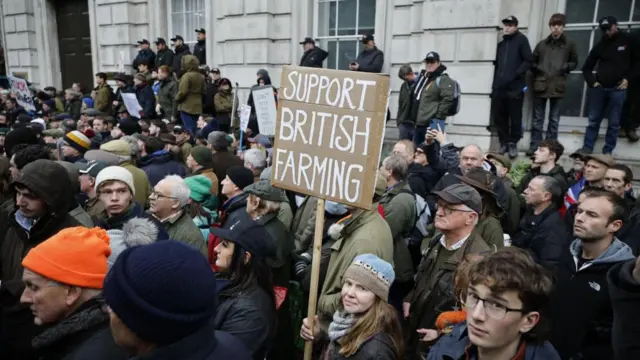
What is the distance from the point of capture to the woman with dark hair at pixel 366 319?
2449 millimetres

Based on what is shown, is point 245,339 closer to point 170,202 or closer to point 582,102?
point 170,202

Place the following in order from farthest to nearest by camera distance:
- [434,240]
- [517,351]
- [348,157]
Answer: [434,240] < [348,157] < [517,351]

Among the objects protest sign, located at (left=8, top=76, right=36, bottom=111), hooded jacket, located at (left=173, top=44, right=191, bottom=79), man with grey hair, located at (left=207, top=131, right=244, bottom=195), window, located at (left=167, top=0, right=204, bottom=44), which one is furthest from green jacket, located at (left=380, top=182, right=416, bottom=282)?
protest sign, located at (left=8, top=76, right=36, bottom=111)

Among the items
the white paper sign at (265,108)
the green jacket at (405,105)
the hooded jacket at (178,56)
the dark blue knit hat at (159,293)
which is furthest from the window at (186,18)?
the dark blue knit hat at (159,293)

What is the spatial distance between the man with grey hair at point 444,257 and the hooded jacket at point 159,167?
3.49 m

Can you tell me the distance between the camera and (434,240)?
130 inches

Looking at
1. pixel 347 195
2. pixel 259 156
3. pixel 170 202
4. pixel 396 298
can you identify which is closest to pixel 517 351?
pixel 347 195

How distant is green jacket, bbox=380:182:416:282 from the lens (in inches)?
152

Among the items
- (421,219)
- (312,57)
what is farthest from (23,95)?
(421,219)

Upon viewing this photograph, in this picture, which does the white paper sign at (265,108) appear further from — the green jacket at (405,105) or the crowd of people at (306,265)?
the crowd of people at (306,265)

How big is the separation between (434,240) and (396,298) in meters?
0.88

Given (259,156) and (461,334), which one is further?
(259,156)

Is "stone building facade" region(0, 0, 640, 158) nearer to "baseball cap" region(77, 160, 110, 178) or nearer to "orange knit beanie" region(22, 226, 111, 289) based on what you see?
"baseball cap" region(77, 160, 110, 178)

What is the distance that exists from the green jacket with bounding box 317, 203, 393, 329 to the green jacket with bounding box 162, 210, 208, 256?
102 centimetres
